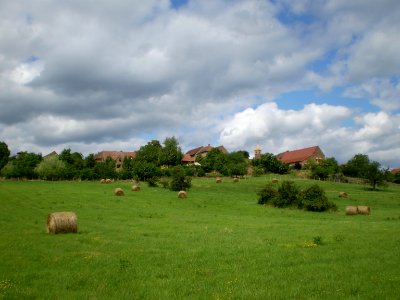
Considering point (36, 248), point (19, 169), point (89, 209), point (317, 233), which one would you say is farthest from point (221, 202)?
point (19, 169)

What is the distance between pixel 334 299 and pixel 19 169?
86894 mm

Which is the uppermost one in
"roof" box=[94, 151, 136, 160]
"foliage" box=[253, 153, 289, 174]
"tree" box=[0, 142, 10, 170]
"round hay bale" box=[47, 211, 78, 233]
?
"roof" box=[94, 151, 136, 160]

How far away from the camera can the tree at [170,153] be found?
475 ft

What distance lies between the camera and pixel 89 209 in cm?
3684

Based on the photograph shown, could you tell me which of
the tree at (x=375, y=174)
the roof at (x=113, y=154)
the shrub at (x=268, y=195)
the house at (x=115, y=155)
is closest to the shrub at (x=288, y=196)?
the shrub at (x=268, y=195)

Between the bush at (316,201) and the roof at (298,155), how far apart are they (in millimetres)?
116778

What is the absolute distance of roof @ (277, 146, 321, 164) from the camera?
158m

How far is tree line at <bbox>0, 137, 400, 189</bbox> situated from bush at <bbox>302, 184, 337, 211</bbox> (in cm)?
2571

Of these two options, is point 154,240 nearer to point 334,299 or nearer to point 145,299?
point 145,299

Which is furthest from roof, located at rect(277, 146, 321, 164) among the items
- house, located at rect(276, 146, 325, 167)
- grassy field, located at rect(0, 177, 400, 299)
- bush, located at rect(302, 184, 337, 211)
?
grassy field, located at rect(0, 177, 400, 299)

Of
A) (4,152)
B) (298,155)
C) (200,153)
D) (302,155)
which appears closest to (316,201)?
(4,152)

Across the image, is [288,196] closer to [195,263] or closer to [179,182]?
[179,182]

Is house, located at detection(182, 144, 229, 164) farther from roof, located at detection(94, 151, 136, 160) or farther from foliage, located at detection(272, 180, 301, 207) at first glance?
foliage, located at detection(272, 180, 301, 207)

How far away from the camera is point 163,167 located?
141 metres
